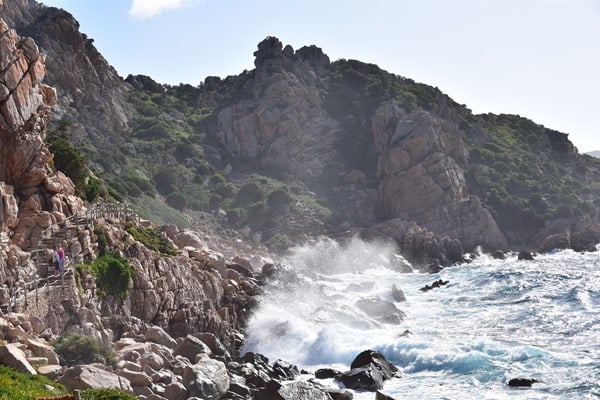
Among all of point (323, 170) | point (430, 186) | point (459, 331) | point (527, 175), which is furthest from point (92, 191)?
point (527, 175)

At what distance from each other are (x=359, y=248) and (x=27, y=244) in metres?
56.4

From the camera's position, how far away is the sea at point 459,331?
28.6m

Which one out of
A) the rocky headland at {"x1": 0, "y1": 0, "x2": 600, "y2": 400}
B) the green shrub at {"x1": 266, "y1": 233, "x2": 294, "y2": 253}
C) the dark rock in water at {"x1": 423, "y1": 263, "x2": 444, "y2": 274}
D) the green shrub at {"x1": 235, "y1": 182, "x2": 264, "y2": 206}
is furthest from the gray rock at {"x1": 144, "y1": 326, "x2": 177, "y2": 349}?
the green shrub at {"x1": 235, "y1": 182, "x2": 264, "y2": 206}

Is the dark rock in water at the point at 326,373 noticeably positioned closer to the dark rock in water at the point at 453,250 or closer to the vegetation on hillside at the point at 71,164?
the vegetation on hillside at the point at 71,164

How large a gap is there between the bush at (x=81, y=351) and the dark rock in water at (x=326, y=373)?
10.8m

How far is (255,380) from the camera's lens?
27.8 metres

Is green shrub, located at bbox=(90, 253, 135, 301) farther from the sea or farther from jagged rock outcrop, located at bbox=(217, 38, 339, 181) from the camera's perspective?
jagged rock outcrop, located at bbox=(217, 38, 339, 181)

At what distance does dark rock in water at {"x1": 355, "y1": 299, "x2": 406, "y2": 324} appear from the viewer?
143 feet

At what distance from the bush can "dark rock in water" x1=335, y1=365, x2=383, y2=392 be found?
35.5ft

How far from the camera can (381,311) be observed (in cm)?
4531

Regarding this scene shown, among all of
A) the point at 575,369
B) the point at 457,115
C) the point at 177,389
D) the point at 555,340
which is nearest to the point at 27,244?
the point at 177,389

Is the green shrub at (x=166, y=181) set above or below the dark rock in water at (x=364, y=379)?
above

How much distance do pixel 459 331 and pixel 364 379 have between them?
13.0 metres

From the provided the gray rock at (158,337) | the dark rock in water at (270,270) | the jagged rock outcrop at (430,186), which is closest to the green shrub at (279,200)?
the jagged rock outcrop at (430,186)
